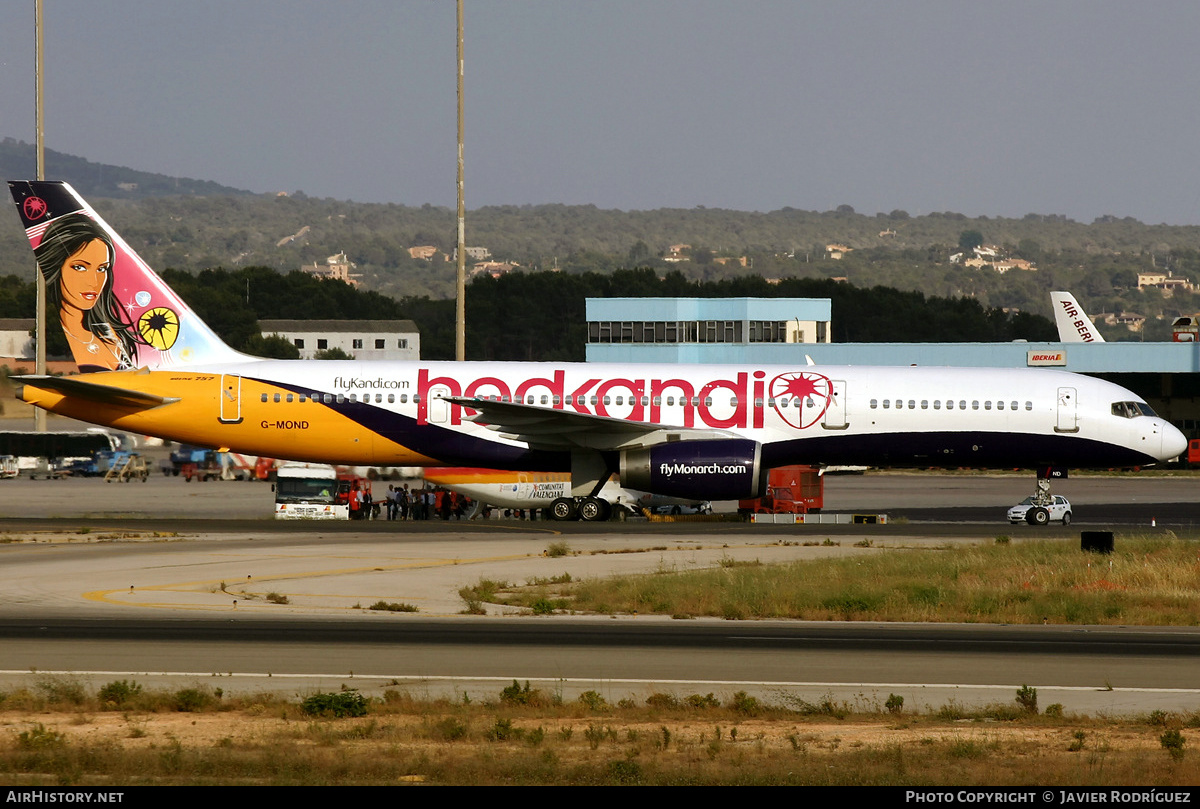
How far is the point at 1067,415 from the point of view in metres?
38.5

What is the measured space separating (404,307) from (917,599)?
180 m

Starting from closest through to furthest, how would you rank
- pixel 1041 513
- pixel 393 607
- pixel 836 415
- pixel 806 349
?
pixel 393 607 → pixel 836 415 → pixel 1041 513 → pixel 806 349

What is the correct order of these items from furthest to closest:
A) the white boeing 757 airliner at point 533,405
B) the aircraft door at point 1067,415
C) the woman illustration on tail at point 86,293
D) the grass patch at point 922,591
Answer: the woman illustration on tail at point 86,293, the aircraft door at point 1067,415, the white boeing 757 airliner at point 533,405, the grass patch at point 922,591

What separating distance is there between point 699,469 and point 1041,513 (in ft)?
37.4

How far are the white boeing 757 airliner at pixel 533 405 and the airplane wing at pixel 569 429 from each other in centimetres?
7

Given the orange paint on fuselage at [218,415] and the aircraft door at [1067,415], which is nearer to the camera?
the orange paint on fuselage at [218,415]


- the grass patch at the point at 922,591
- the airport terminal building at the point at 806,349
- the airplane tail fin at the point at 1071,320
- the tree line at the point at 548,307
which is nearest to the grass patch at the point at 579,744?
the grass patch at the point at 922,591

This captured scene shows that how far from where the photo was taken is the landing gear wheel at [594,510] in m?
39.0

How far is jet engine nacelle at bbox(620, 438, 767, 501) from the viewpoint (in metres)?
36.5

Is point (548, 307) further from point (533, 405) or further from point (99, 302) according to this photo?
point (533, 405)

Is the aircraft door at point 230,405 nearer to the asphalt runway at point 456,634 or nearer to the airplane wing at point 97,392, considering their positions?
the airplane wing at point 97,392

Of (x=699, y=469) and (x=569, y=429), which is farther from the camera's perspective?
(x=569, y=429)

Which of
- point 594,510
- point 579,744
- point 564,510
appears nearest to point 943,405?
point 594,510

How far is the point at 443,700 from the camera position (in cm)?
1409
